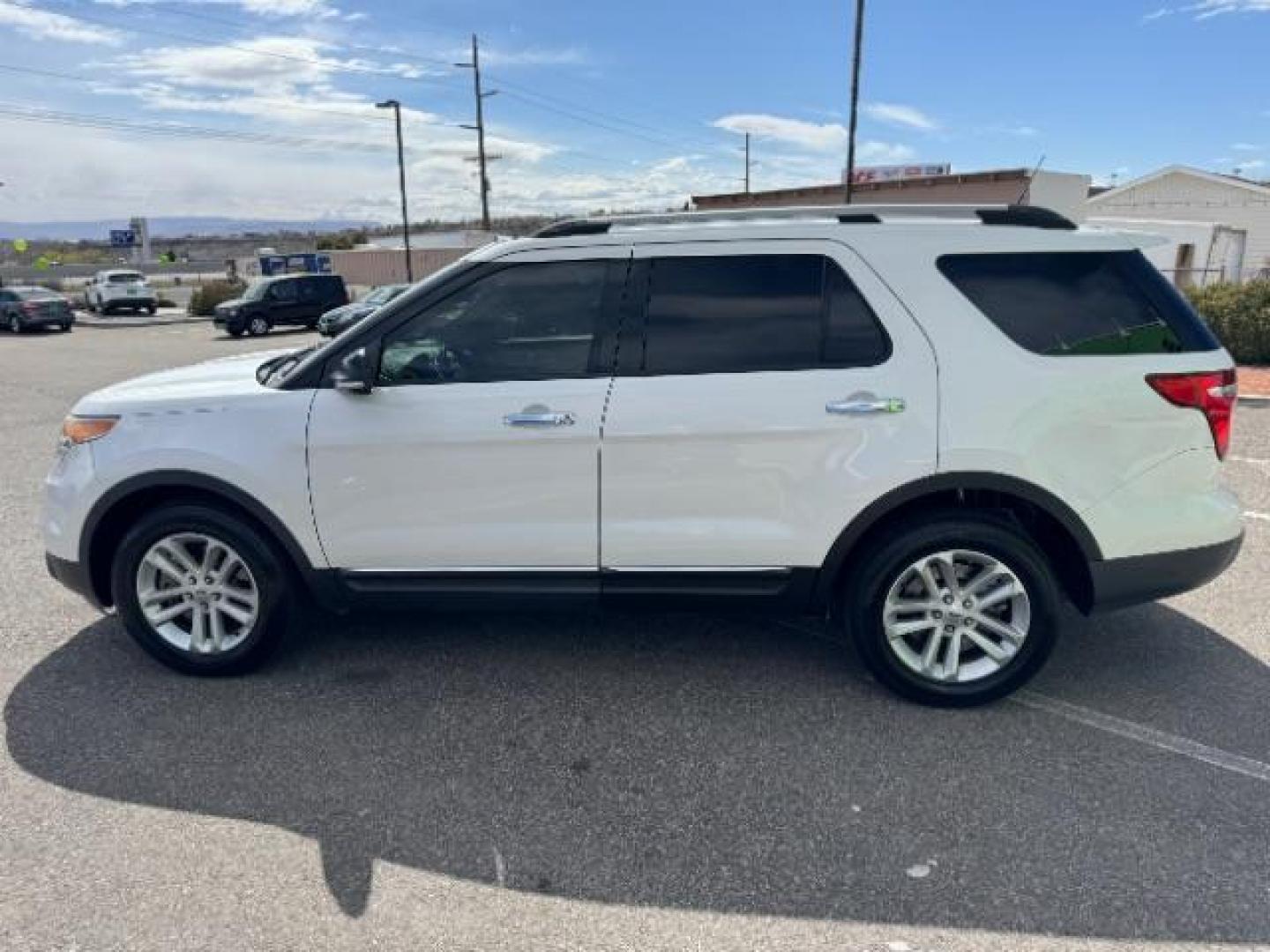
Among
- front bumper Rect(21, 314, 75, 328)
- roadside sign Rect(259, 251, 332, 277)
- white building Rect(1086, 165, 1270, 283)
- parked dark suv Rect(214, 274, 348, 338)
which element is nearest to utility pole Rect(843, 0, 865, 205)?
white building Rect(1086, 165, 1270, 283)

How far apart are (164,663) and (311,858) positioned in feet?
5.27

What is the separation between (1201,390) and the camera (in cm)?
319

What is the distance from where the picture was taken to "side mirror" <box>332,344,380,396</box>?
3.34m

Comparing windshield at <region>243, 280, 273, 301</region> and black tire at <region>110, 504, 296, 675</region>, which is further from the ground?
windshield at <region>243, 280, 273, 301</region>

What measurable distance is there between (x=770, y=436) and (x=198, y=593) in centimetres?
255

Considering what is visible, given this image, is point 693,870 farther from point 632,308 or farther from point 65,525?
point 65,525

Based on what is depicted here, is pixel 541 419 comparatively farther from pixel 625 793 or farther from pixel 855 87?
pixel 855 87

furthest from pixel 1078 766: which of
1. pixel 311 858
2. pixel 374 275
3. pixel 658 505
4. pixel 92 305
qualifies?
pixel 374 275

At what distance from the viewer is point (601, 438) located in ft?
10.7

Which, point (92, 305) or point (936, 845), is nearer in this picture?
point (936, 845)

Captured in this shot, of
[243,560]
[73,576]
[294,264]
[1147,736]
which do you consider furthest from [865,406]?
[294,264]

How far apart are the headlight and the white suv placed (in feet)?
0.29

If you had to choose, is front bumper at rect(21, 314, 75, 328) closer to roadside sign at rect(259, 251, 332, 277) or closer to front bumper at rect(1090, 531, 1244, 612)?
roadside sign at rect(259, 251, 332, 277)

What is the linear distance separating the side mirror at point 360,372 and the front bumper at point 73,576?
1470mm
